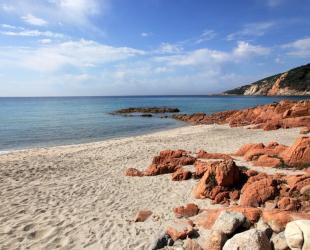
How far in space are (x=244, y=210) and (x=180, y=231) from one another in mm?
1688

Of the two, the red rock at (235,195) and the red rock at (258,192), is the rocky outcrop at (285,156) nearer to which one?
the red rock at (258,192)

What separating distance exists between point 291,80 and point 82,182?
163076mm

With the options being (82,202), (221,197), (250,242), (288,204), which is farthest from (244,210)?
(82,202)

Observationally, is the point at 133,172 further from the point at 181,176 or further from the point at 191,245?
the point at 191,245

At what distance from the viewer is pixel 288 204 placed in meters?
8.41

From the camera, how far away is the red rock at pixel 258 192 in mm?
9258

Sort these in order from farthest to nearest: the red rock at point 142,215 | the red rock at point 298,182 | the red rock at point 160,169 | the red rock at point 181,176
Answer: the red rock at point 160,169 → the red rock at point 181,176 → the red rock at point 298,182 → the red rock at point 142,215

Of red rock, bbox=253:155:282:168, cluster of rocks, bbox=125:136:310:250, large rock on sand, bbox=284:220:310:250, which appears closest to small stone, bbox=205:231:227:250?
cluster of rocks, bbox=125:136:310:250

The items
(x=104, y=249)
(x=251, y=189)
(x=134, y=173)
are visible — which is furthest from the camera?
(x=134, y=173)

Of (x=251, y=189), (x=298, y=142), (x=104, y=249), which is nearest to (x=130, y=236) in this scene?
(x=104, y=249)

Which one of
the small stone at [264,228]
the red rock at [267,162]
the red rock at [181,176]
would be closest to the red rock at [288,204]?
the small stone at [264,228]

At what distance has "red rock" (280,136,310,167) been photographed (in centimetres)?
1307

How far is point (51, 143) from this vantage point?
90.9 ft

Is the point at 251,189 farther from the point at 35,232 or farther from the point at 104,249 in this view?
the point at 35,232
